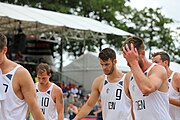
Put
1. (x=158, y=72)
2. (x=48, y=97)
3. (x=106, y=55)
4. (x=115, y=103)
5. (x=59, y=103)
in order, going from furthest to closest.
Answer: (x=48, y=97), (x=59, y=103), (x=115, y=103), (x=106, y=55), (x=158, y=72)

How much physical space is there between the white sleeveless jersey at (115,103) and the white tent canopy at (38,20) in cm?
1580

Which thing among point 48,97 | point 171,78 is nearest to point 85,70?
point 48,97

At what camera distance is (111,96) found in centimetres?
765

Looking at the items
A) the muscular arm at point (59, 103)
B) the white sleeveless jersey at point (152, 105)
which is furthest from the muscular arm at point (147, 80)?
the muscular arm at point (59, 103)

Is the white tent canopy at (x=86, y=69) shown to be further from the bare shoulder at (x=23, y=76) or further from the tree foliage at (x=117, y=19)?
the bare shoulder at (x=23, y=76)

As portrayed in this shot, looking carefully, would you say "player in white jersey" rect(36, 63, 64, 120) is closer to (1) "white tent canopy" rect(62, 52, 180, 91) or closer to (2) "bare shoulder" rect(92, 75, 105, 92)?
(2) "bare shoulder" rect(92, 75, 105, 92)

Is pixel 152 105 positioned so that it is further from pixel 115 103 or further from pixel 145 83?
pixel 115 103

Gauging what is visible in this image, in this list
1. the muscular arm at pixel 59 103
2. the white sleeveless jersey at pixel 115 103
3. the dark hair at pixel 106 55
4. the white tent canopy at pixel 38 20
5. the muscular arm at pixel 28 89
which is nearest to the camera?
the muscular arm at pixel 28 89

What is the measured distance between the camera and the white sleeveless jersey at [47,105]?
29.7 feet

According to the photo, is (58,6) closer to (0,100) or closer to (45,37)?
(45,37)

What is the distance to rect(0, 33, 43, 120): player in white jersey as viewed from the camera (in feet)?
16.9

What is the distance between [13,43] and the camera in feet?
100

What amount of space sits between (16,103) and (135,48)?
1485 mm

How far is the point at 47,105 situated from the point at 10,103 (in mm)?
3893
